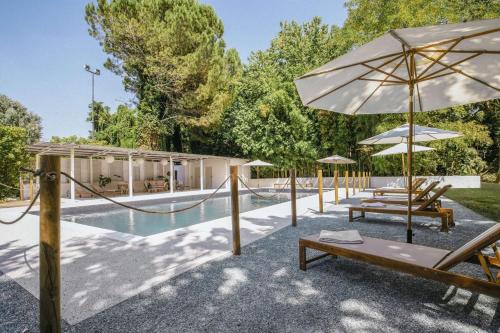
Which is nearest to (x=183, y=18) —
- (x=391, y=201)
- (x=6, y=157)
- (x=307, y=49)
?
(x=307, y=49)

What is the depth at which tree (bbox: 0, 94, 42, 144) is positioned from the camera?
108ft

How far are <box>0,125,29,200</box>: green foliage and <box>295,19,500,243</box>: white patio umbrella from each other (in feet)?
45.1

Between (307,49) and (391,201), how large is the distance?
17289 millimetres

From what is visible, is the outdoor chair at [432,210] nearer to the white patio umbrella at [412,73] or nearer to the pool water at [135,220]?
the white patio umbrella at [412,73]

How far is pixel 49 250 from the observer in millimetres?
1580

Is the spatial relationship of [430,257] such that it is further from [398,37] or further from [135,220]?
[135,220]

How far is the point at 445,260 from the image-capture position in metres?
2.09

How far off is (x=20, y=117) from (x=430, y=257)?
4569cm

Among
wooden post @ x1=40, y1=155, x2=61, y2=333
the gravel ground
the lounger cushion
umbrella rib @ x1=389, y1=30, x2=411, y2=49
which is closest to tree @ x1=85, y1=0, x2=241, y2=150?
umbrella rib @ x1=389, y1=30, x2=411, y2=49

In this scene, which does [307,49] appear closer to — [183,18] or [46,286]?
[183,18]

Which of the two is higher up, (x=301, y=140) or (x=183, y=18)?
(x=183, y=18)

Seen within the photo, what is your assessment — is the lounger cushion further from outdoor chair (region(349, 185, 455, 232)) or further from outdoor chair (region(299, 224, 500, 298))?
outdoor chair (region(349, 185, 455, 232))

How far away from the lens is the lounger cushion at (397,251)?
2270 millimetres

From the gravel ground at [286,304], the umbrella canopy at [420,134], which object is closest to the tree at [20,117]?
the umbrella canopy at [420,134]
